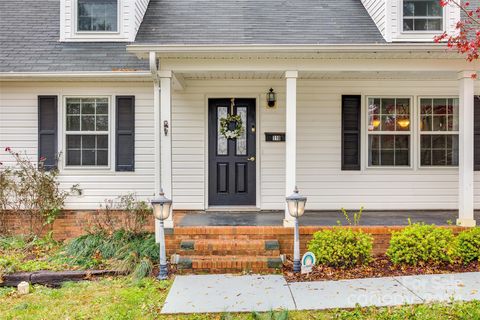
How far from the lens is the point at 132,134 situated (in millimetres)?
6980

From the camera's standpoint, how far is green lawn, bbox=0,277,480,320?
3689 millimetres

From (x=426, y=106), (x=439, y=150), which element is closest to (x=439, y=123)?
(x=426, y=106)

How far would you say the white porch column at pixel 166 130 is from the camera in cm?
555

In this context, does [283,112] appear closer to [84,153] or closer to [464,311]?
[84,153]

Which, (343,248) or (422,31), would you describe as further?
(422,31)

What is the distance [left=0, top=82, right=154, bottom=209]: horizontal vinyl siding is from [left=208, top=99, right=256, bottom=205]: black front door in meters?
1.25

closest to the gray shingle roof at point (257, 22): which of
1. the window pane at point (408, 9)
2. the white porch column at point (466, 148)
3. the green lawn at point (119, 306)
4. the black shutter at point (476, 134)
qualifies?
the window pane at point (408, 9)

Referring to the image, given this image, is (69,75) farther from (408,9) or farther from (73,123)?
(408,9)

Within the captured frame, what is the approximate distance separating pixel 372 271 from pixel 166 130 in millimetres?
3584

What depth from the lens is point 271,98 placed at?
706cm

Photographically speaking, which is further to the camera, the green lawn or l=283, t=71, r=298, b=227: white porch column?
l=283, t=71, r=298, b=227: white porch column

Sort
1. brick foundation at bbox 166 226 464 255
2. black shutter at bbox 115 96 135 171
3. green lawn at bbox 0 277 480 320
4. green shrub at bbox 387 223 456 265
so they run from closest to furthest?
green lawn at bbox 0 277 480 320 < green shrub at bbox 387 223 456 265 < brick foundation at bbox 166 226 464 255 < black shutter at bbox 115 96 135 171

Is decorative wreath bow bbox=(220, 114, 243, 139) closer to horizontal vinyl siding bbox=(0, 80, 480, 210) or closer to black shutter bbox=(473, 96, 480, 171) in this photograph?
horizontal vinyl siding bbox=(0, 80, 480, 210)

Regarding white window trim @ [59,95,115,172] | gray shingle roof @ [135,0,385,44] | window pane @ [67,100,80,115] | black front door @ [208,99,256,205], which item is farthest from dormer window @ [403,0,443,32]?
window pane @ [67,100,80,115]
